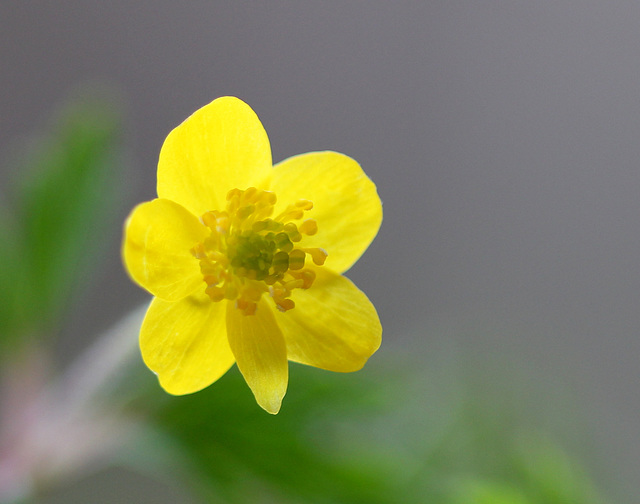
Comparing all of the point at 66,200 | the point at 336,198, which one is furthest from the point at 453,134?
the point at 336,198

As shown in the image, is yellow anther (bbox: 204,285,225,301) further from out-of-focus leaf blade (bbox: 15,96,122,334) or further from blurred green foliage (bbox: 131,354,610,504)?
out-of-focus leaf blade (bbox: 15,96,122,334)

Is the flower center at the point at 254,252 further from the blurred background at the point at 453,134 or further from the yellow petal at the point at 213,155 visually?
the blurred background at the point at 453,134

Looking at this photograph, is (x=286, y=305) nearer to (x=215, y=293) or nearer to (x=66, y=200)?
Answer: (x=215, y=293)

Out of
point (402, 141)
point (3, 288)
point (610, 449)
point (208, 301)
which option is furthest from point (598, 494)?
point (402, 141)

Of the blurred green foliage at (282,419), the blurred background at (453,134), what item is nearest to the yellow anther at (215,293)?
the blurred green foliage at (282,419)

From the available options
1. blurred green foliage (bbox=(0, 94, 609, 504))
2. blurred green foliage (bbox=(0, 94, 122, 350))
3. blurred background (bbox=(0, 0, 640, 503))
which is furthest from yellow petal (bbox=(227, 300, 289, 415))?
blurred background (bbox=(0, 0, 640, 503))
